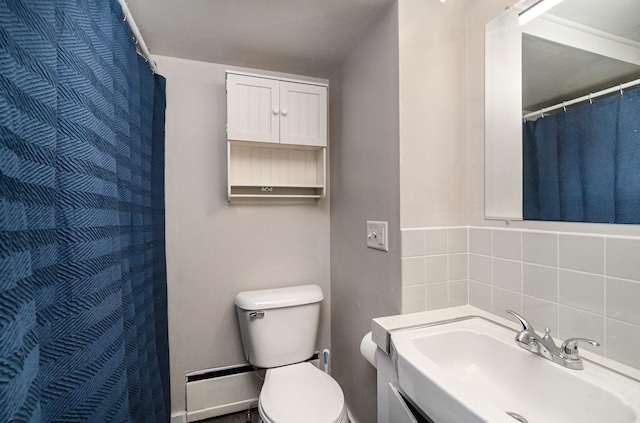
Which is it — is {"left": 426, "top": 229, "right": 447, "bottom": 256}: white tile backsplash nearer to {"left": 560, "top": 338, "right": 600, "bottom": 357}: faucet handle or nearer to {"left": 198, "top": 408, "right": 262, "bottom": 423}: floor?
{"left": 560, "top": 338, "right": 600, "bottom": 357}: faucet handle

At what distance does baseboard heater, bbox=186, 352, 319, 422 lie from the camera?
1.56m

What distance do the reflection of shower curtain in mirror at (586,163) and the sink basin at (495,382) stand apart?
1.37 ft

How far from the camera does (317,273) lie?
5.89 ft

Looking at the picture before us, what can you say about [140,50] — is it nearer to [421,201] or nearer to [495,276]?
[421,201]

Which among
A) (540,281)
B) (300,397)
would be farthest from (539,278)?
(300,397)

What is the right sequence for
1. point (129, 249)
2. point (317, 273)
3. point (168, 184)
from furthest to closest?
point (317, 273)
point (168, 184)
point (129, 249)

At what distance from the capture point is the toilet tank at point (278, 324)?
1.46 m

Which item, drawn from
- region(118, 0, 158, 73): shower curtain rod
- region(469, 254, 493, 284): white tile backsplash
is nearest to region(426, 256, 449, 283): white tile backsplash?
region(469, 254, 493, 284): white tile backsplash

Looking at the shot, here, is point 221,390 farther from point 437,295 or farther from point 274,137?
point 274,137

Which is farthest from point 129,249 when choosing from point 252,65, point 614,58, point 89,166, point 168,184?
point 614,58

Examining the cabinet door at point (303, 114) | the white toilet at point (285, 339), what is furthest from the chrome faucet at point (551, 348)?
the cabinet door at point (303, 114)

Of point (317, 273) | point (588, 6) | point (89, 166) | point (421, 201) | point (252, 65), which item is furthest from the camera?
point (317, 273)

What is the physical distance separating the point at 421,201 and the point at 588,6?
0.75 meters

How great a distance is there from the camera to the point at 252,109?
148 cm
